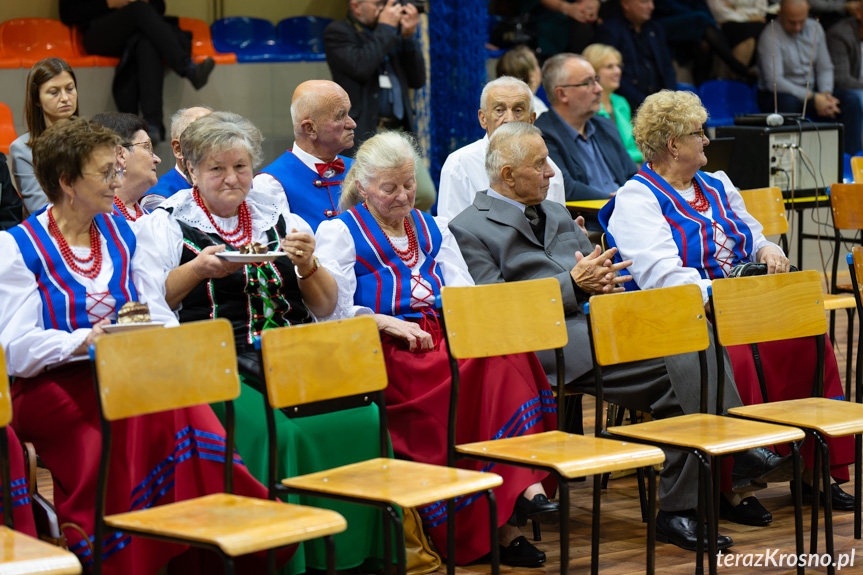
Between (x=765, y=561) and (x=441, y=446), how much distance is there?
3.34 ft

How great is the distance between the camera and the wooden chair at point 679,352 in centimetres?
296

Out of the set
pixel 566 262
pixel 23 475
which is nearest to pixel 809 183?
pixel 566 262

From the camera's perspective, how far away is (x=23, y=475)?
268 cm

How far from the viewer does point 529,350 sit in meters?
3.14

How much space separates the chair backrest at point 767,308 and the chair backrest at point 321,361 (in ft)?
3.70

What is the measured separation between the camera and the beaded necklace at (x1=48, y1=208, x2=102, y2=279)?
2.89 meters

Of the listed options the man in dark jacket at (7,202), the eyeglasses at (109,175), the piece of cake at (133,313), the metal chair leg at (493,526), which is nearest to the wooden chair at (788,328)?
the metal chair leg at (493,526)

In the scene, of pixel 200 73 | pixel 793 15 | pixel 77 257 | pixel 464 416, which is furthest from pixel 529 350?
pixel 793 15

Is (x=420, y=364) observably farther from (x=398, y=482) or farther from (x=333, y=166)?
(x=333, y=166)

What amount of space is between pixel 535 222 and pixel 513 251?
15cm

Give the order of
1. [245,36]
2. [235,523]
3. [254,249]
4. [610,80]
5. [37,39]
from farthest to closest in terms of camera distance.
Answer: [245,36] < [610,80] < [37,39] < [254,249] < [235,523]

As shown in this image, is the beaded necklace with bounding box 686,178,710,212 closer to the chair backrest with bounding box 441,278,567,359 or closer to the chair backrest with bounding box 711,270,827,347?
the chair backrest with bounding box 711,270,827,347

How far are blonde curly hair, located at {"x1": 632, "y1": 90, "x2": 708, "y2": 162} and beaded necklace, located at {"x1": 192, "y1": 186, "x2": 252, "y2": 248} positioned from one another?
1.47 m

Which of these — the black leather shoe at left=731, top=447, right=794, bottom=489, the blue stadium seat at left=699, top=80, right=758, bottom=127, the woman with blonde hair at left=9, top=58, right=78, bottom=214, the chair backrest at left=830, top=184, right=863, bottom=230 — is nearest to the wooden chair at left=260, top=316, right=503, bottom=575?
the black leather shoe at left=731, top=447, right=794, bottom=489
